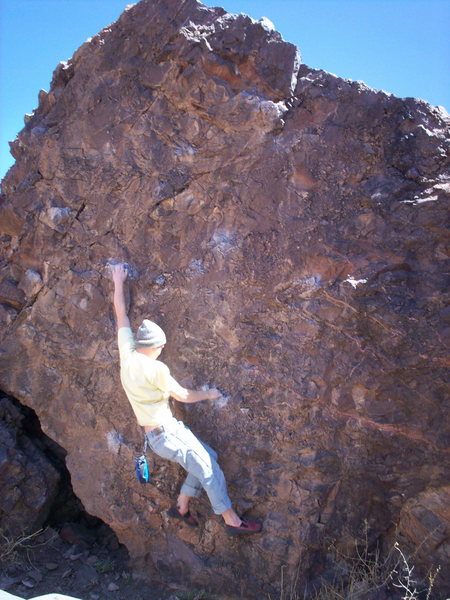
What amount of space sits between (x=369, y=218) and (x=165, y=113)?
166 cm

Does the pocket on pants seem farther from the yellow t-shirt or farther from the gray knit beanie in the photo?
the gray knit beanie

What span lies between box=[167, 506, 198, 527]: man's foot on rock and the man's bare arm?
0.72 m

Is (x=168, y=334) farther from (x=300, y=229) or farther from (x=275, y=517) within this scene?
(x=275, y=517)

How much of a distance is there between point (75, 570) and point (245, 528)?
1.50 m

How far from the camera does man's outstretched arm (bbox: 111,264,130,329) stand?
359cm

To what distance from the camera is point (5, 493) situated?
161 inches

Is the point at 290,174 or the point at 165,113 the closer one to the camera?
the point at 290,174

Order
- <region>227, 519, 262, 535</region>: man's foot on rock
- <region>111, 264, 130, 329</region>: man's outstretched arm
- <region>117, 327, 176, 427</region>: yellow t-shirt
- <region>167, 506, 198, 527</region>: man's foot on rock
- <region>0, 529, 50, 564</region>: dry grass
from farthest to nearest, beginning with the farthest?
<region>0, 529, 50, 564</region>: dry grass, <region>111, 264, 130, 329</region>: man's outstretched arm, <region>167, 506, 198, 527</region>: man's foot on rock, <region>227, 519, 262, 535</region>: man's foot on rock, <region>117, 327, 176, 427</region>: yellow t-shirt

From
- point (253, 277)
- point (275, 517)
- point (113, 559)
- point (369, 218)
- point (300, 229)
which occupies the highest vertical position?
point (369, 218)

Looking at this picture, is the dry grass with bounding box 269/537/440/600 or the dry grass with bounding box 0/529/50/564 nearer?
the dry grass with bounding box 269/537/440/600

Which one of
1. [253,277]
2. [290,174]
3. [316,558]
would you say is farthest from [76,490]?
[290,174]

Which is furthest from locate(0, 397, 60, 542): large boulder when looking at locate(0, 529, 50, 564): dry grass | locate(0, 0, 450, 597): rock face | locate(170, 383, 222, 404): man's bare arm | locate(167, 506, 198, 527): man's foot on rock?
locate(170, 383, 222, 404): man's bare arm

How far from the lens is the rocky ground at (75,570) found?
3.65 m

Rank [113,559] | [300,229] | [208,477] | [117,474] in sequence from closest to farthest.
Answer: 1. [208,477]
2. [300,229]
3. [117,474]
4. [113,559]
